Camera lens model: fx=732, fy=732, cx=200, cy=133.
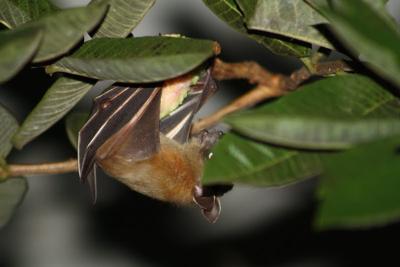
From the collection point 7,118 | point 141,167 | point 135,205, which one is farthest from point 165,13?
point 7,118

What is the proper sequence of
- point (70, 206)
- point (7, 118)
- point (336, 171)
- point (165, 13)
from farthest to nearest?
point (70, 206), point (165, 13), point (7, 118), point (336, 171)

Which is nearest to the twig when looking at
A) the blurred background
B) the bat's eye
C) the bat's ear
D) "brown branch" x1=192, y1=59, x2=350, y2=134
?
"brown branch" x1=192, y1=59, x2=350, y2=134

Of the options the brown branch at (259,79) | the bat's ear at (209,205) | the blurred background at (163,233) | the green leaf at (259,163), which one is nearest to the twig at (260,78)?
the brown branch at (259,79)

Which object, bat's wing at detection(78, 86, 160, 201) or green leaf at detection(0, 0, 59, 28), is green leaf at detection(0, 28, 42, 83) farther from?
bat's wing at detection(78, 86, 160, 201)

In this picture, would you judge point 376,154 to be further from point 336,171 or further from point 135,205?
point 135,205

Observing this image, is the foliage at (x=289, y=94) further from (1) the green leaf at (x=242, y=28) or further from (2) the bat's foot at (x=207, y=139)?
(2) the bat's foot at (x=207, y=139)

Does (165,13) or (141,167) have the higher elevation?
(141,167)

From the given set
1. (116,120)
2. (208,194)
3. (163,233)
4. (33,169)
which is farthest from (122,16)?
(163,233)
